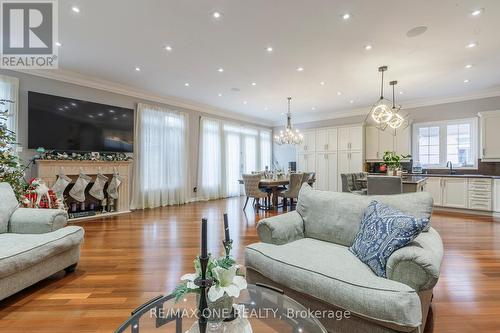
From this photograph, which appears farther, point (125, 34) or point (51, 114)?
point (51, 114)

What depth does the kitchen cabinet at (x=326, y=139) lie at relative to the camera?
7.98 meters

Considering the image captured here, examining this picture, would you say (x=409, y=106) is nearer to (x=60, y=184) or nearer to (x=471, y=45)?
(x=471, y=45)

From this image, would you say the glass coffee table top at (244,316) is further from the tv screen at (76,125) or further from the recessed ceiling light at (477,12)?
the tv screen at (76,125)

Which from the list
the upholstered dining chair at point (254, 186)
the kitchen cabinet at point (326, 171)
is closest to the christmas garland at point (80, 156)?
the upholstered dining chair at point (254, 186)

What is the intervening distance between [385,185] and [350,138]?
13.7 feet

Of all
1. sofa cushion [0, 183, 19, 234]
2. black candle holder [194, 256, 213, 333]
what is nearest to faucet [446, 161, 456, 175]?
black candle holder [194, 256, 213, 333]

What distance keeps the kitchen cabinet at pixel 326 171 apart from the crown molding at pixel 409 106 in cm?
138

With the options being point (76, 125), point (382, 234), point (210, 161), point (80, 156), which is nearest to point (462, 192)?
point (382, 234)

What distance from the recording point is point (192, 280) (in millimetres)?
975

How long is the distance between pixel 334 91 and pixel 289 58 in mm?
2335

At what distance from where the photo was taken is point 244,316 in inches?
46.9

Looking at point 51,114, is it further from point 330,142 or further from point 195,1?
point 330,142

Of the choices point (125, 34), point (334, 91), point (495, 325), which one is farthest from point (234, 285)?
point (334, 91)

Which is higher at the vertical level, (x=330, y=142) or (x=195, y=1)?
(x=195, y=1)
